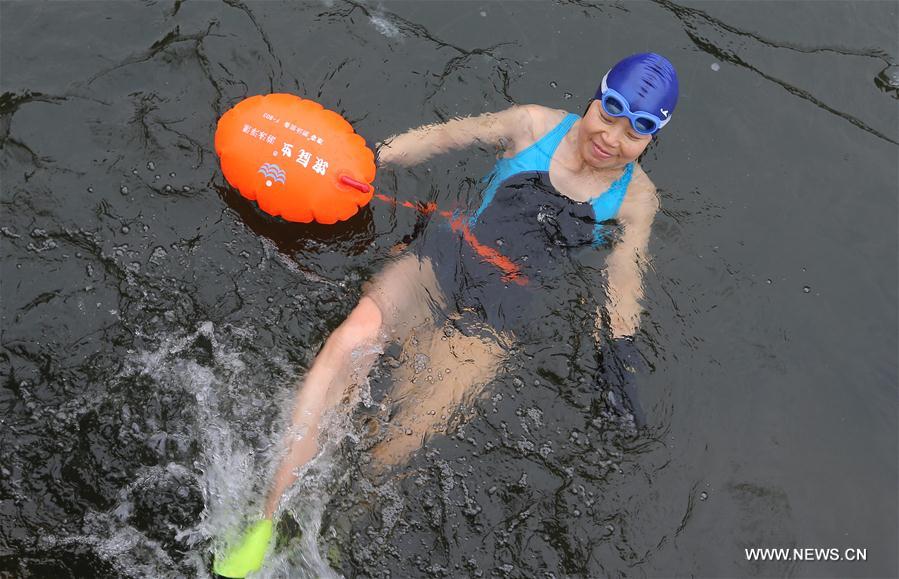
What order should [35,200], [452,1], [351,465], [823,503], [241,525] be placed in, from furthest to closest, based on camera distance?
[452,1], [35,200], [823,503], [351,465], [241,525]

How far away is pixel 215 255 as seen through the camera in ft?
16.6

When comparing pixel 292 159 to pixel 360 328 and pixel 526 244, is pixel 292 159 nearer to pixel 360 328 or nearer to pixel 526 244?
pixel 360 328

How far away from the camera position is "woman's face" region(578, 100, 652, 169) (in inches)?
184

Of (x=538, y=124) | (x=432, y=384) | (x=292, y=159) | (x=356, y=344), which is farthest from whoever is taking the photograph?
(x=538, y=124)

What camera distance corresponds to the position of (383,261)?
509cm

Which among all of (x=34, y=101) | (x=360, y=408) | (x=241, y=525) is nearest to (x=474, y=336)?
(x=360, y=408)

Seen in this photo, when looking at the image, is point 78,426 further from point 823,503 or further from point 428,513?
point 823,503

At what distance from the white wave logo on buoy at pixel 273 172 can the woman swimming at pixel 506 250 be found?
0.88 metres

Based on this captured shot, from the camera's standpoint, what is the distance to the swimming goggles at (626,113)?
4523 mm

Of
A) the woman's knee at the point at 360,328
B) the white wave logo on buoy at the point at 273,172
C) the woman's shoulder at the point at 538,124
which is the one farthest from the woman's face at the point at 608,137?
the white wave logo on buoy at the point at 273,172

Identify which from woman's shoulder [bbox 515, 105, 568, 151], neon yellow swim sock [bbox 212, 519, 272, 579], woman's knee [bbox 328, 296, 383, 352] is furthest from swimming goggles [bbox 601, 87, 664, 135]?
neon yellow swim sock [bbox 212, 519, 272, 579]

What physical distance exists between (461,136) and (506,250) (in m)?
0.93

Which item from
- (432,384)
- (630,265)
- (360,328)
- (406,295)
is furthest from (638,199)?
(360,328)

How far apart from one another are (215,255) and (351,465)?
5.53ft
